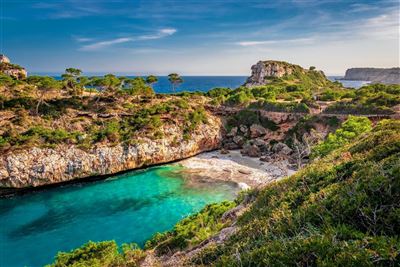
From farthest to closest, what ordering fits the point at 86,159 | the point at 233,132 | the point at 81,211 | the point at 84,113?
the point at 233,132 → the point at 84,113 → the point at 86,159 → the point at 81,211

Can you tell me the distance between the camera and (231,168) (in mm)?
35719

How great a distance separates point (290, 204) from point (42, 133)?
32703 millimetres

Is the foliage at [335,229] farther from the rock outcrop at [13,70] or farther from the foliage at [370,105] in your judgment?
the rock outcrop at [13,70]

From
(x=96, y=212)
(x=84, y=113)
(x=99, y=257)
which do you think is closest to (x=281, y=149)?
(x=96, y=212)

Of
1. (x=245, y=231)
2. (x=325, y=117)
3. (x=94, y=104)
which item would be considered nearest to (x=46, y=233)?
(x=245, y=231)

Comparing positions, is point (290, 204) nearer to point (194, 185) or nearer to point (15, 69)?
point (194, 185)

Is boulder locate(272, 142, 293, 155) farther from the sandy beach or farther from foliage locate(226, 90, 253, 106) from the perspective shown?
foliage locate(226, 90, 253, 106)

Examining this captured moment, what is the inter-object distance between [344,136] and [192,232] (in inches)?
772

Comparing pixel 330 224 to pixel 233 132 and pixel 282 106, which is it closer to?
pixel 233 132

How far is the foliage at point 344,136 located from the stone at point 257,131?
53.4 ft

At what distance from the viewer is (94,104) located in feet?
143

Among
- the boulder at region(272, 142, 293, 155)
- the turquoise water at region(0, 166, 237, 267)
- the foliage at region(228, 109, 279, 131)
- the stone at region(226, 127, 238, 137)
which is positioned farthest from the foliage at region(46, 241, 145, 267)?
the foliage at region(228, 109, 279, 131)

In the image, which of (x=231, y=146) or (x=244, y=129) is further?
(x=244, y=129)

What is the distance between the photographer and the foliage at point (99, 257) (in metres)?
12.4
